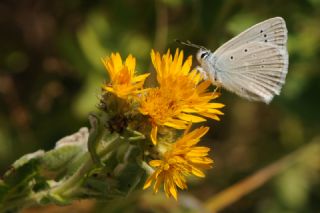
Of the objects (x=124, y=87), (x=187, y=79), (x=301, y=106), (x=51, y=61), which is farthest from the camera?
(x=51, y=61)

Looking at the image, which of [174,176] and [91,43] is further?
[91,43]

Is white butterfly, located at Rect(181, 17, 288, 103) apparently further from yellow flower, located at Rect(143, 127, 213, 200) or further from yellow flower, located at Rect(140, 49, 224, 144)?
yellow flower, located at Rect(143, 127, 213, 200)

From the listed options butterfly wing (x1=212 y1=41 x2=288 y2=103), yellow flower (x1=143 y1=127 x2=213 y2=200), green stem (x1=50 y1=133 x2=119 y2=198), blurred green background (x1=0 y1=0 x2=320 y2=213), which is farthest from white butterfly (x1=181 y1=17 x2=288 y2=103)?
blurred green background (x1=0 y1=0 x2=320 y2=213)

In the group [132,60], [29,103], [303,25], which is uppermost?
[29,103]

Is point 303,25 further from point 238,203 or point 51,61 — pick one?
point 51,61

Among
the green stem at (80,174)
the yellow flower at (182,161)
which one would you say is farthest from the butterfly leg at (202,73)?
the green stem at (80,174)

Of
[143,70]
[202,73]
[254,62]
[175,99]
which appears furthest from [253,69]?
[143,70]

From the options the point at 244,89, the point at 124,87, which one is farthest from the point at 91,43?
the point at 124,87
